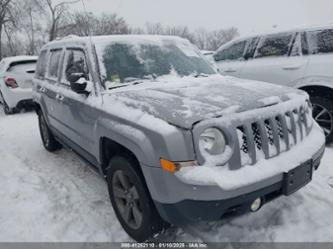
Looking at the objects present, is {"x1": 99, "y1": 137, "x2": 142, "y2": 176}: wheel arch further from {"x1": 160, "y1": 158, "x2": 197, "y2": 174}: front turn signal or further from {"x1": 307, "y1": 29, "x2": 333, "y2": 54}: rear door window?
{"x1": 307, "y1": 29, "x2": 333, "y2": 54}: rear door window

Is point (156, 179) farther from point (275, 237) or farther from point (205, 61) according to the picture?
point (205, 61)

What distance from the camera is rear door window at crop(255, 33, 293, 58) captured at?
18.3 ft

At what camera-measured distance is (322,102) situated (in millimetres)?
5004

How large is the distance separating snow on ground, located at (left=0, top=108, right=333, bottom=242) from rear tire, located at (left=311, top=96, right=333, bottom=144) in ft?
1.10

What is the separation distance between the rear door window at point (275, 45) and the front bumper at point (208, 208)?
3820 mm

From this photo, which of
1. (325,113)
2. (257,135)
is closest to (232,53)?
(325,113)

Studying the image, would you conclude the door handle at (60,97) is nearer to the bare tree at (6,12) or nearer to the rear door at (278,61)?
the rear door at (278,61)

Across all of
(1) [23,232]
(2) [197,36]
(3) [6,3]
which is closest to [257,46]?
(1) [23,232]

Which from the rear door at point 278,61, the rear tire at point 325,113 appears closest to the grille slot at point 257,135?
the rear tire at point 325,113

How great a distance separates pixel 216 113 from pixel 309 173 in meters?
1.02

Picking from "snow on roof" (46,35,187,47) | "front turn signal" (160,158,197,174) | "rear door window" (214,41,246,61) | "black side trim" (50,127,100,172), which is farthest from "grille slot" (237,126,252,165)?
"rear door window" (214,41,246,61)

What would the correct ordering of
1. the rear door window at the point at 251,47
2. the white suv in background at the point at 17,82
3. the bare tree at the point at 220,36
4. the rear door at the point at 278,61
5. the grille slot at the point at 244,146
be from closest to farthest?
the grille slot at the point at 244,146, the rear door at the point at 278,61, the rear door window at the point at 251,47, the white suv in background at the point at 17,82, the bare tree at the point at 220,36

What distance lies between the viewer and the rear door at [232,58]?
20.6 feet

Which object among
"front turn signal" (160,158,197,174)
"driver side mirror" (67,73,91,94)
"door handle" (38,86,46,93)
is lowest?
"door handle" (38,86,46,93)
